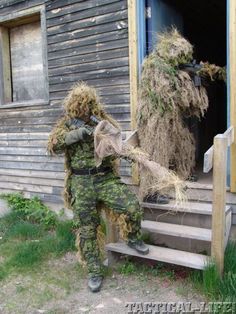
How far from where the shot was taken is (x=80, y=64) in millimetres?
4707

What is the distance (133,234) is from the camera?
3.39m

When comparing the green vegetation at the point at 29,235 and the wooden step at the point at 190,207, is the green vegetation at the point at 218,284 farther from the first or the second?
the green vegetation at the point at 29,235

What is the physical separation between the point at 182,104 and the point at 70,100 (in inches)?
45.4

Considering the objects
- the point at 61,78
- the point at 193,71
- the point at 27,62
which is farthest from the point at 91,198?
the point at 27,62

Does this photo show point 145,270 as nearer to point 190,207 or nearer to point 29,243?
point 190,207

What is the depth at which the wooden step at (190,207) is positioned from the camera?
11.4 feet

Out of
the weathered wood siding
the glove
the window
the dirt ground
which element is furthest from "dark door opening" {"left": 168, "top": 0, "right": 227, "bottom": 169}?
the glove

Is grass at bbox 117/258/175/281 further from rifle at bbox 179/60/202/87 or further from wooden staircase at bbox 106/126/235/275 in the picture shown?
rifle at bbox 179/60/202/87

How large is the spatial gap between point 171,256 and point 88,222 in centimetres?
79

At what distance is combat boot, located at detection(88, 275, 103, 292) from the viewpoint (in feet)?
10.8

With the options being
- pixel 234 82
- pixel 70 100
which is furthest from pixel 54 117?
pixel 234 82

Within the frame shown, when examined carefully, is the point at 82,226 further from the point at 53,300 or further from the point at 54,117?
the point at 54,117

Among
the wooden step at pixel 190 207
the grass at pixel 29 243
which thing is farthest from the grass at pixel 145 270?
the grass at pixel 29 243

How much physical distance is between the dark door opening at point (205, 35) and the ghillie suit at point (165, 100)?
0.54m
